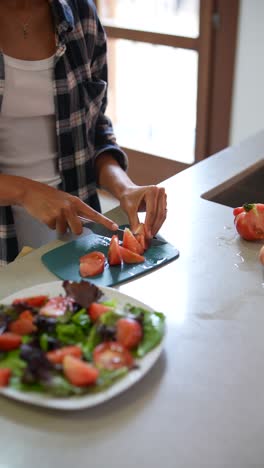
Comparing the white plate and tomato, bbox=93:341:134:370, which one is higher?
tomato, bbox=93:341:134:370

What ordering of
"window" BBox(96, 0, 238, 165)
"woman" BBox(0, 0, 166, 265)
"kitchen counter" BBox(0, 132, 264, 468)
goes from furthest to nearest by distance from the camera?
"window" BBox(96, 0, 238, 165) < "woman" BBox(0, 0, 166, 265) < "kitchen counter" BBox(0, 132, 264, 468)

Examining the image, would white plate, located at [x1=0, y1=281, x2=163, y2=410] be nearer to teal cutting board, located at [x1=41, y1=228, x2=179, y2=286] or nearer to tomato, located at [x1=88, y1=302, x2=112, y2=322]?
tomato, located at [x1=88, y1=302, x2=112, y2=322]

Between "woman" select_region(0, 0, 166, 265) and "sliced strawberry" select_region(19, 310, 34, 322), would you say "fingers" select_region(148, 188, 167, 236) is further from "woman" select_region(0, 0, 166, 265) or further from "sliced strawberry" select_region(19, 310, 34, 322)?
"sliced strawberry" select_region(19, 310, 34, 322)

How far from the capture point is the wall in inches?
95.7

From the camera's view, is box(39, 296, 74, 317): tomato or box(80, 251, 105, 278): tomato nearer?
box(39, 296, 74, 317): tomato

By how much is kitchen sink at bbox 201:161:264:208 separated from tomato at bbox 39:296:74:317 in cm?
58

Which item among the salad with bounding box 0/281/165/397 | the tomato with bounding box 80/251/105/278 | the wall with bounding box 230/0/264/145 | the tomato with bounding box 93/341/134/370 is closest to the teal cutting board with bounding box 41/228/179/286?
the tomato with bounding box 80/251/105/278

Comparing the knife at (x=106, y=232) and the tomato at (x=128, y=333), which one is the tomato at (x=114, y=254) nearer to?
the knife at (x=106, y=232)

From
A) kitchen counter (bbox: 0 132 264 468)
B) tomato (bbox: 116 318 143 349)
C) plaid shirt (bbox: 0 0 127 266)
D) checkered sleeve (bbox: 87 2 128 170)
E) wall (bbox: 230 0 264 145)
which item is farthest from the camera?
wall (bbox: 230 0 264 145)

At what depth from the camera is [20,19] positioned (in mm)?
1317

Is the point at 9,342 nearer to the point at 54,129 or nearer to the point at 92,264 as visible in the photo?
the point at 92,264

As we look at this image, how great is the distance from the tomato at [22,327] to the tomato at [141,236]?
366 mm

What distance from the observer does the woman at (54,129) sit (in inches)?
48.1

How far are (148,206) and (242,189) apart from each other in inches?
15.2
